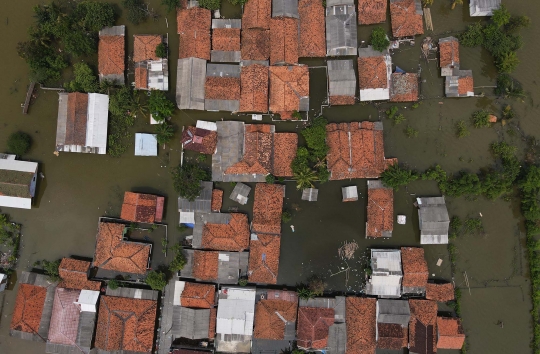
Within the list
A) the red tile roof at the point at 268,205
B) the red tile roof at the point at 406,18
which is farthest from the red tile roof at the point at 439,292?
the red tile roof at the point at 406,18

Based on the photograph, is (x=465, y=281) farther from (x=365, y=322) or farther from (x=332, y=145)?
(x=332, y=145)

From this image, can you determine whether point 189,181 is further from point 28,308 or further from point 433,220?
point 433,220

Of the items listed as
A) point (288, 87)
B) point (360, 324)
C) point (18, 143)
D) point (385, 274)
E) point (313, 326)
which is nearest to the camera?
point (313, 326)

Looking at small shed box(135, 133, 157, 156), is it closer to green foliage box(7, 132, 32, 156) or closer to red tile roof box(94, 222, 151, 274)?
red tile roof box(94, 222, 151, 274)

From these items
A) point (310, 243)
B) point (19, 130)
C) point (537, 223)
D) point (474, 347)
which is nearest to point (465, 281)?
point (474, 347)

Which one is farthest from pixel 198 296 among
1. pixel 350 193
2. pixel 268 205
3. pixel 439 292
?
pixel 439 292

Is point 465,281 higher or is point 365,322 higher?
point 465,281

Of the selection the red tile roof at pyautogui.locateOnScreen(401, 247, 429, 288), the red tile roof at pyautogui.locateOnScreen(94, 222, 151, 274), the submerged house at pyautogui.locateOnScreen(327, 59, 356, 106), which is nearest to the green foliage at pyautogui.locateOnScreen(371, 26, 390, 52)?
the submerged house at pyautogui.locateOnScreen(327, 59, 356, 106)
